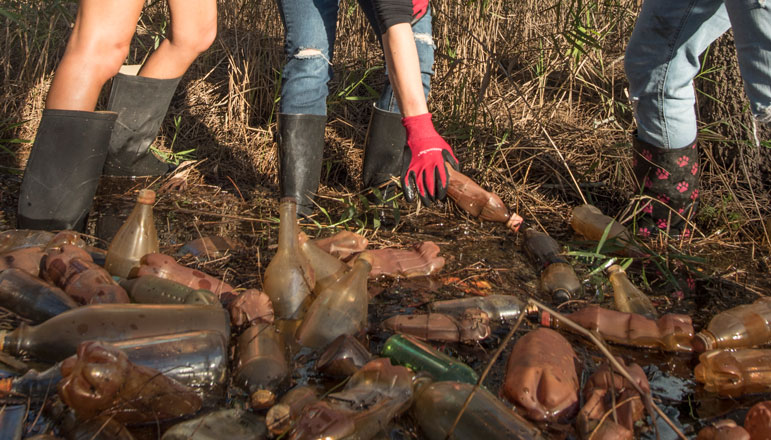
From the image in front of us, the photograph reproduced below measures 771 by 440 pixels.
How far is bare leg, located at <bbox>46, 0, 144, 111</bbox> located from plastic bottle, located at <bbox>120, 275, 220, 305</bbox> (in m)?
1.01

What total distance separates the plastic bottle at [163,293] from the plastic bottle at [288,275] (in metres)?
0.21

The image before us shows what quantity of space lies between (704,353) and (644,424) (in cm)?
40

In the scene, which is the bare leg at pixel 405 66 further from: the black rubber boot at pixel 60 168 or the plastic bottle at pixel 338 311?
the black rubber boot at pixel 60 168

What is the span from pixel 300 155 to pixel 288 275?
3.85 ft

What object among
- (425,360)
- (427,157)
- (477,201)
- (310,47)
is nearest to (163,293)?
(425,360)

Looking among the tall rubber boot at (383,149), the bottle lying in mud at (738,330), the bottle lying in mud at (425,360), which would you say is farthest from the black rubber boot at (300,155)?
the bottle lying in mud at (738,330)

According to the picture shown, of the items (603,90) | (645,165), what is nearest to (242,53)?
(603,90)

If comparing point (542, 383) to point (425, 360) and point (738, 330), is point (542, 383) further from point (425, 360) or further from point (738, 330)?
point (738, 330)

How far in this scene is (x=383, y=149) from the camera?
3475mm

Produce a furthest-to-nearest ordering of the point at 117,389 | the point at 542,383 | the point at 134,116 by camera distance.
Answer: the point at 134,116 → the point at 542,383 → the point at 117,389

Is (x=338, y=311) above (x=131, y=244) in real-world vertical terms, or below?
below

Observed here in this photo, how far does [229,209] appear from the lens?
136 inches

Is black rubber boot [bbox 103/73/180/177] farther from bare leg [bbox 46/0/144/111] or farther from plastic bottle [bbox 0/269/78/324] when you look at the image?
plastic bottle [bbox 0/269/78/324]

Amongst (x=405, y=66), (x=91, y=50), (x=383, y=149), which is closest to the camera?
(x=405, y=66)
